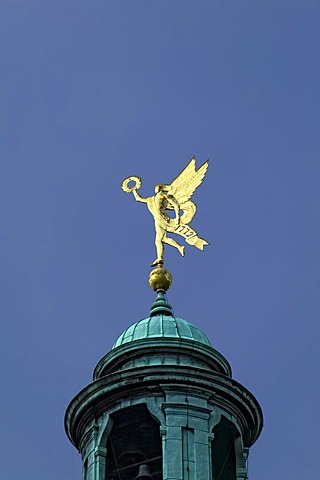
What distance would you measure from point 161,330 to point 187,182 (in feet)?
15.8

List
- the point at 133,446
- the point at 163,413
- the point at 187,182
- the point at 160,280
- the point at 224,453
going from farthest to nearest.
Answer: the point at 187,182 < the point at 160,280 < the point at 224,453 < the point at 133,446 < the point at 163,413

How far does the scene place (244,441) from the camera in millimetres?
45812

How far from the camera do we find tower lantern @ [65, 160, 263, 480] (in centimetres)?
4400

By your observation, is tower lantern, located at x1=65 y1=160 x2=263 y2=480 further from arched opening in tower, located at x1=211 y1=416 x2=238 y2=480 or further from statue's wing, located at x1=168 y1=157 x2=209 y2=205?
statue's wing, located at x1=168 y1=157 x2=209 y2=205

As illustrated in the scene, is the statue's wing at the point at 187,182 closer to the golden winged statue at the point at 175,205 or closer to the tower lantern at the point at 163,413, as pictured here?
the golden winged statue at the point at 175,205

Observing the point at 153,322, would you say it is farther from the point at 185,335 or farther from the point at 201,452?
the point at 201,452

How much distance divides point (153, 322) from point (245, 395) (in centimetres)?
333

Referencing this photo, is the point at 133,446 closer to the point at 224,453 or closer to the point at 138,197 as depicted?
the point at 224,453

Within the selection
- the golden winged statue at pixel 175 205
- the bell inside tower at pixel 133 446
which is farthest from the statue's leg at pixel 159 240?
the bell inside tower at pixel 133 446

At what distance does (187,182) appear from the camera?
4953 centimetres

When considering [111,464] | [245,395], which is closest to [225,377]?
[245,395]

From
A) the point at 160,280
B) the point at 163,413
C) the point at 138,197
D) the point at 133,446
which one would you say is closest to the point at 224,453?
the point at 133,446

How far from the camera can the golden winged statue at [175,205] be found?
4850 centimetres

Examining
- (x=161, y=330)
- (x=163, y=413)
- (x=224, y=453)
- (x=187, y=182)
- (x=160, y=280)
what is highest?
(x=187, y=182)
